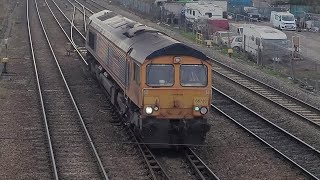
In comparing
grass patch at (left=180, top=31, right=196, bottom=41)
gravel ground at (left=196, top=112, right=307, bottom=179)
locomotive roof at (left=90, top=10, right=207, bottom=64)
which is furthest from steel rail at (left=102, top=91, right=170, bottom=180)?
grass patch at (left=180, top=31, right=196, bottom=41)

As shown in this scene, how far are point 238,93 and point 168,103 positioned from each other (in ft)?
33.4

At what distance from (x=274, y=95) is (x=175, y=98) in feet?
33.9

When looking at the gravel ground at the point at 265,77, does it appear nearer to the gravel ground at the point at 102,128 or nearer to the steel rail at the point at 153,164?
the gravel ground at the point at 102,128

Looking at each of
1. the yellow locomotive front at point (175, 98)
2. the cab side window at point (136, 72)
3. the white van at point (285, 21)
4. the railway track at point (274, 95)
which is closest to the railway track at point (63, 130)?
the yellow locomotive front at point (175, 98)

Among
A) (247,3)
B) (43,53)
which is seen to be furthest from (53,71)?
(247,3)

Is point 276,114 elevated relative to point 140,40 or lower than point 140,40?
lower

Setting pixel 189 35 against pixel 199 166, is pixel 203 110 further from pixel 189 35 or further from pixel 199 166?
pixel 189 35

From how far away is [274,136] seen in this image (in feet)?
63.5

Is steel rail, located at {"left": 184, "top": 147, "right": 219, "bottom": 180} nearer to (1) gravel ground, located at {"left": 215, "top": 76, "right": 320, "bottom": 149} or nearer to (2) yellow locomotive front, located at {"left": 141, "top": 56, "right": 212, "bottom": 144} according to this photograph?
(2) yellow locomotive front, located at {"left": 141, "top": 56, "right": 212, "bottom": 144}

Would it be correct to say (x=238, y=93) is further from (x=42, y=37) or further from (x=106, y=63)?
(x=42, y=37)

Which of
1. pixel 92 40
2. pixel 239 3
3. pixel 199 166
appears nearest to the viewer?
pixel 199 166

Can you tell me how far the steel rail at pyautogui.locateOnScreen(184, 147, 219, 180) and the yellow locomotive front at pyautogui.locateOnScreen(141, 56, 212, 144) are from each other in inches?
13.2

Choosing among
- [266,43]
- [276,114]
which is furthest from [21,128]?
[266,43]

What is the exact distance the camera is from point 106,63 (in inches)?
877
